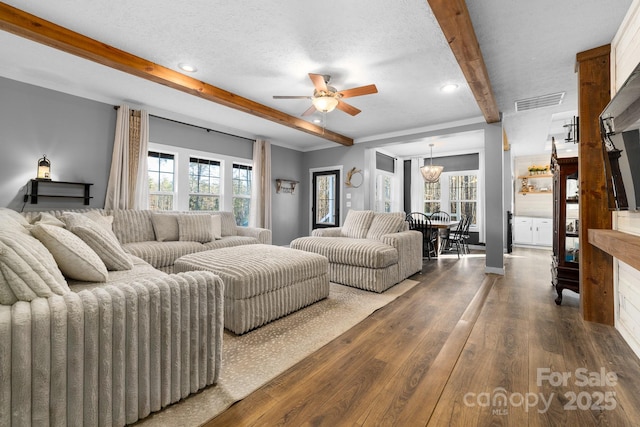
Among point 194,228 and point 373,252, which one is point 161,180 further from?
point 373,252

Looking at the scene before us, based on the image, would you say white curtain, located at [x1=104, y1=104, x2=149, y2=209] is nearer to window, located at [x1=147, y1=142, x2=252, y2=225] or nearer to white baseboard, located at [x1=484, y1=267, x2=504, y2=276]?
window, located at [x1=147, y1=142, x2=252, y2=225]

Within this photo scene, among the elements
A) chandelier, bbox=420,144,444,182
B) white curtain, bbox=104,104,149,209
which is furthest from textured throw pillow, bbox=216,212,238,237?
chandelier, bbox=420,144,444,182

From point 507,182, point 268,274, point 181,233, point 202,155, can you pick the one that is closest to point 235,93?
point 202,155

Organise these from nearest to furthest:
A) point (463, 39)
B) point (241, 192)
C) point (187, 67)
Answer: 1. point (463, 39)
2. point (187, 67)
3. point (241, 192)

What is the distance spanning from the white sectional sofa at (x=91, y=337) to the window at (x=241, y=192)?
4.24 meters

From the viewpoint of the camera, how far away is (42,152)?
362cm

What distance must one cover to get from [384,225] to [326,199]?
9.68 ft

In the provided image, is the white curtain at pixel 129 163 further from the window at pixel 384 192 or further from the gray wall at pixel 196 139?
the window at pixel 384 192

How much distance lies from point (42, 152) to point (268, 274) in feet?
11.6

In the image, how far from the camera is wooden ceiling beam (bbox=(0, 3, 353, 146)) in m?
2.33

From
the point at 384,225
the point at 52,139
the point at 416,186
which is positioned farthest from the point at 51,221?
the point at 416,186

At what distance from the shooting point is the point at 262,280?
2.39 meters

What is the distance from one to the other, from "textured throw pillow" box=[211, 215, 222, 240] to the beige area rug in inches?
91.4

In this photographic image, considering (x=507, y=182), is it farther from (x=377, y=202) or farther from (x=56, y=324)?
(x=56, y=324)
